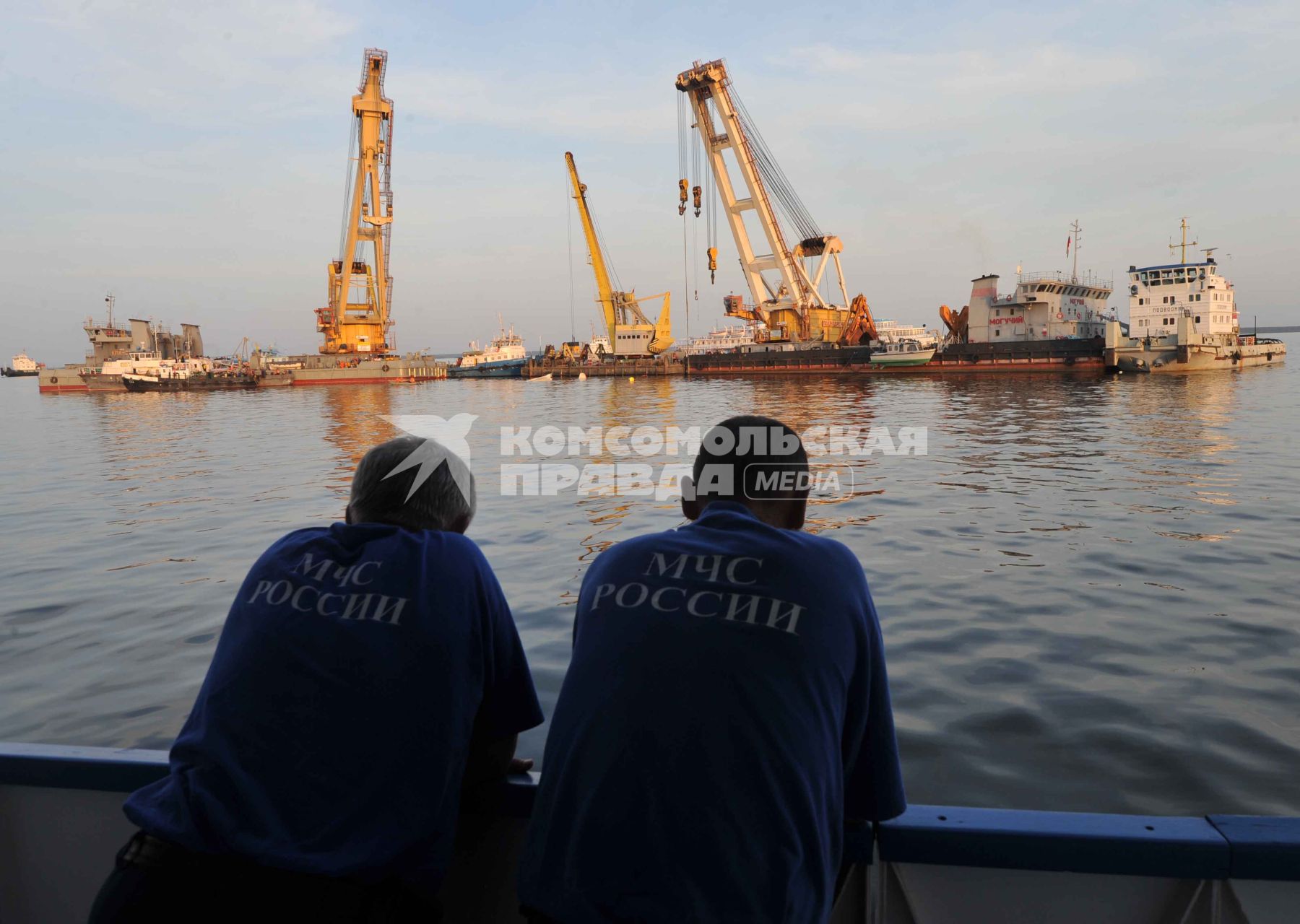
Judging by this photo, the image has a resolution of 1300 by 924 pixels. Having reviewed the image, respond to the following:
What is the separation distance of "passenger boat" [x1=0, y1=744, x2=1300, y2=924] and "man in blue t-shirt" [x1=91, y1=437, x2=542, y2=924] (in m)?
0.26

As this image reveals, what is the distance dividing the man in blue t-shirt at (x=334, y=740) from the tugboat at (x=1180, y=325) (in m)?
39.6

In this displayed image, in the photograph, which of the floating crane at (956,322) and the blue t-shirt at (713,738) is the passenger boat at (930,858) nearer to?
the blue t-shirt at (713,738)

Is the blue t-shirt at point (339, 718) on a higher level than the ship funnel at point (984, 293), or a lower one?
lower

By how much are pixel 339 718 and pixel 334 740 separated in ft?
0.13

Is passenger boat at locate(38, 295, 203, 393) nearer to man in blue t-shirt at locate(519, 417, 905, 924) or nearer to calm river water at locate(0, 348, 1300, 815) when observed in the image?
calm river water at locate(0, 348, 1300, 815)

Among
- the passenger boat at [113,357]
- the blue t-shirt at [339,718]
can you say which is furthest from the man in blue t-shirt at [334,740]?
the passenger boat at [113,357]

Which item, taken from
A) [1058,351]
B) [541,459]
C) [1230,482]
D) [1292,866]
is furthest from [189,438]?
[1058,351]

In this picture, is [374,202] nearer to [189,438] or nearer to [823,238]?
[823,238]

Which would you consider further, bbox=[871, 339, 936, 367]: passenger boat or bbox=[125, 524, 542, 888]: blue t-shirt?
bbox=[871, 339, 936, 367]: passenger boat

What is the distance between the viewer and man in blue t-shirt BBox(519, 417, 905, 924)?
1212 millimetres

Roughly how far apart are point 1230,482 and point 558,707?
34.3 ft

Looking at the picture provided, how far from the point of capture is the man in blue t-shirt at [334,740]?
1.36 metres

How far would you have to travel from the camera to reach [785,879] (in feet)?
4.01

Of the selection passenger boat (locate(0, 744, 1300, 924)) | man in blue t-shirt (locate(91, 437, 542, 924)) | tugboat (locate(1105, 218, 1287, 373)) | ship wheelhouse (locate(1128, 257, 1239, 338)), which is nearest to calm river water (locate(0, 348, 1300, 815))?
passenger boat (locate(0, 744, 1300, 924))
